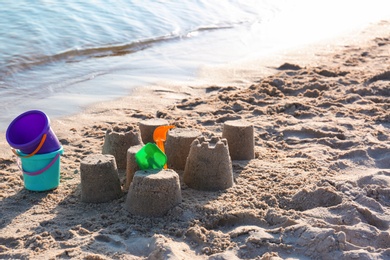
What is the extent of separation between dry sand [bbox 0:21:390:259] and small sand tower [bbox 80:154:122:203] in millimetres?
50

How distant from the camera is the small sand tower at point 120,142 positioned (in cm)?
391

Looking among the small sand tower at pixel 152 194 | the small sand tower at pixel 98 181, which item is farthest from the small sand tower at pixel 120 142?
the small sand tower at pixel 152 194

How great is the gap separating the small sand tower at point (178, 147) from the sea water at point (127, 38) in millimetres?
1717

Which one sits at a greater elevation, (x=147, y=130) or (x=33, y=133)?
(x=33, y=133)

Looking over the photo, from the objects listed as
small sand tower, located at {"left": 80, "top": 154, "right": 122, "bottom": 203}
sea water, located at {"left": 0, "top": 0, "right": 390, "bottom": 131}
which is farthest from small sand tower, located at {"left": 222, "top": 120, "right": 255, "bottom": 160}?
sea water, located at {"left": 0, "top": 0, "right": 390, "bottom": 131}

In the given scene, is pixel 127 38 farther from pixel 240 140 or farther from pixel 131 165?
pixel 131 165

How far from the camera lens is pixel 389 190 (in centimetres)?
359

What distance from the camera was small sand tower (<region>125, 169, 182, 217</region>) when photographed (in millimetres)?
3275

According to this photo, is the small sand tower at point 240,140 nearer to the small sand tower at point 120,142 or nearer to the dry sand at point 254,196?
the dry sand at point 254,196

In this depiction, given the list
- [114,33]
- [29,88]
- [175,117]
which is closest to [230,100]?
[175,117]

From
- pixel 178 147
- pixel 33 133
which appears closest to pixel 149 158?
pixel 178 147

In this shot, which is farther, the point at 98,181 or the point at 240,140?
the point at 240,140

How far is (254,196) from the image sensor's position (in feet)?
11.7

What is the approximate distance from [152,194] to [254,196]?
2.14ft
